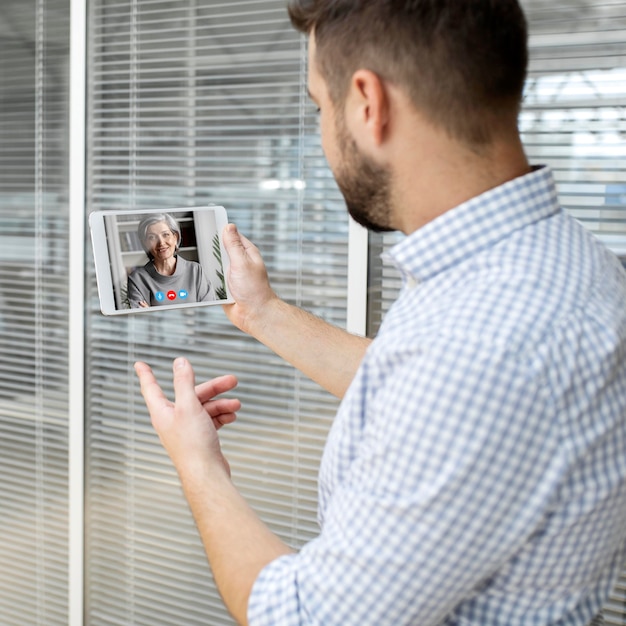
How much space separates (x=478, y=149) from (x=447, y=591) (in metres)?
0.45

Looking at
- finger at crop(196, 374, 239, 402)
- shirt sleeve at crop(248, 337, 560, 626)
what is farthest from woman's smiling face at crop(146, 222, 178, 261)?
shirt sleeve at crop(248, 337, 560, 626)

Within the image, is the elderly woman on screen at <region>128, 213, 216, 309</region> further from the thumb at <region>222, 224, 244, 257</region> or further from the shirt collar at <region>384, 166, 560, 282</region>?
the shirt collar at <region>384, 166, 560, 282</region>

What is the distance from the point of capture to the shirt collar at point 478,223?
2.77ft

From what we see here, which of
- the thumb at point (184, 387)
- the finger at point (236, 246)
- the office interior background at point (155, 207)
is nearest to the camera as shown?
the thumb at point (184, 387)

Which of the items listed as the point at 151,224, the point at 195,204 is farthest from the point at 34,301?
the point at 151,224

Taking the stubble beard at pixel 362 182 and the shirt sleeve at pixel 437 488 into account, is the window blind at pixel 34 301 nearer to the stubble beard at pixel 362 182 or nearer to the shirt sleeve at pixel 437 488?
the stubble beard at pixel 362 182

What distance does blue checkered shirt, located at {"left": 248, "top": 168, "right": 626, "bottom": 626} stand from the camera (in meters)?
0.72

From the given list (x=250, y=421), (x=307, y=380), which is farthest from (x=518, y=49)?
(x=250, y=421)

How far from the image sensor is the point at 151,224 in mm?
1625

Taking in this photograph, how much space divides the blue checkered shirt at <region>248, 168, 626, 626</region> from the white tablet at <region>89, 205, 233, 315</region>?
0.76m

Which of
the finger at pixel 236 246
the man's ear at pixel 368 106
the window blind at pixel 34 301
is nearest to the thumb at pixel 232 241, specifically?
the finger at pixel 236 246

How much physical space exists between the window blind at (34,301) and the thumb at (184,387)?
1458 mm

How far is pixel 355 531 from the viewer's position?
0.76 metres

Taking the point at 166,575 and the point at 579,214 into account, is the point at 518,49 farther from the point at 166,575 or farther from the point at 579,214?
the point at 166,575
